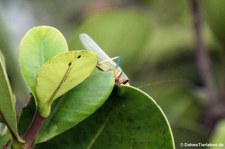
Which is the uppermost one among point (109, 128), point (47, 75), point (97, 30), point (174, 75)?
point (47, 75)

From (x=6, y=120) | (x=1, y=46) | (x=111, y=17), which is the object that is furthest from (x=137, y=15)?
(x=6, y=120)

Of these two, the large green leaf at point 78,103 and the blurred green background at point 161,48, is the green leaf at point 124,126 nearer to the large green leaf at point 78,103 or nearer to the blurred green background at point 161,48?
the large green leaf at point 78,103

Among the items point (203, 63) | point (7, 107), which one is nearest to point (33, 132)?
point (7, 107)

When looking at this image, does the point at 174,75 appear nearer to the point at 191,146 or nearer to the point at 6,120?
the point at 191,146

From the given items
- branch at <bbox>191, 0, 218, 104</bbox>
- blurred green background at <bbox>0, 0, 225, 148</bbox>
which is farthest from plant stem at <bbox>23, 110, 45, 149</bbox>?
branch at <bbox>191, 0, 218, 104</bbox>

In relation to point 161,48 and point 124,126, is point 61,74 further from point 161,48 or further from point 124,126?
point 161,48

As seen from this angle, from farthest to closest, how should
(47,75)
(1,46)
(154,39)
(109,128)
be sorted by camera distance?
1. (154,39)
2. (1,46)
3. (109,128)
4. (47,75)
